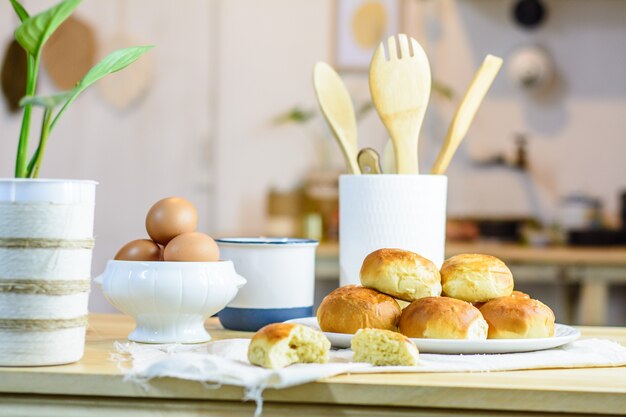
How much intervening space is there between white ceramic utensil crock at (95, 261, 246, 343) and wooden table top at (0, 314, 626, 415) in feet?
0.56

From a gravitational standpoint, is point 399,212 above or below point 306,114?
below

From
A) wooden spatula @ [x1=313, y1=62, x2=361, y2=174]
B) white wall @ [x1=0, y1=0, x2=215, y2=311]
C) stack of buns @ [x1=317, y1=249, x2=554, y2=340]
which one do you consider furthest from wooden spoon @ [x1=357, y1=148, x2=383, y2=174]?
white wall @ [x1=0, y1=0, x2=215, y2=311]

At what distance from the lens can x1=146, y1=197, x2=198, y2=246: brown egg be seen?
1.08 meters

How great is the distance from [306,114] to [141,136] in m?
0.78

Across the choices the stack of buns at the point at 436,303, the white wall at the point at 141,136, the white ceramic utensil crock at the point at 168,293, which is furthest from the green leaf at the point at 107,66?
the white wall at the point at 141,136

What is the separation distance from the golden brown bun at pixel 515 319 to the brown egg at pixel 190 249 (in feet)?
1.00

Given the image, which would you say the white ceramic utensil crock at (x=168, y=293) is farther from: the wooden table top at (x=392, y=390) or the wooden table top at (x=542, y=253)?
the wooden table top at (x=542, y=253)

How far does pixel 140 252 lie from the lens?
1.05 meters

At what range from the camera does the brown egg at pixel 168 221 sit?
1.08m

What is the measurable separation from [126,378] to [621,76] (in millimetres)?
3430

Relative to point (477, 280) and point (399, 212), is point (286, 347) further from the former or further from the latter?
point (399, 212)

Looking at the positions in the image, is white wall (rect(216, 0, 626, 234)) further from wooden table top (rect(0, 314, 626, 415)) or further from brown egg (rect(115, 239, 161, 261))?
wooden table top (rect(0, 314, 626, 415))

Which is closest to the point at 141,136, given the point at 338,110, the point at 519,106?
the point at 519,106

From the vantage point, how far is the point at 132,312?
1.02 meters
